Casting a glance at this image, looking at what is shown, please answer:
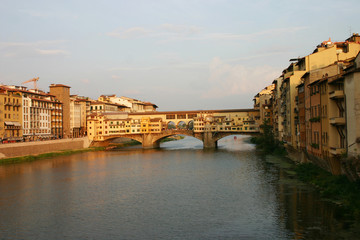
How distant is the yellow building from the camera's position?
4638 centimetres

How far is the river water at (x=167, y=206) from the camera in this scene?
49.9 feet

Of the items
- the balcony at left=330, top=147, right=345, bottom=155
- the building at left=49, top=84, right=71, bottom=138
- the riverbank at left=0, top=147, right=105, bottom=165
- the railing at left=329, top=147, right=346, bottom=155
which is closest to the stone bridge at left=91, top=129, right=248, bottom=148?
the building at left=49, top=84, right=71, bottom=138

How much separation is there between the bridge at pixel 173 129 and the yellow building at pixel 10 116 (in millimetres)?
14436

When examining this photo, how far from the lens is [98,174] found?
3098 cm

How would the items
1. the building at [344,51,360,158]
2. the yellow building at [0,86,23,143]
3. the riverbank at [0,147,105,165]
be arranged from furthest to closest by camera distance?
1. the yellow building at [0,86,23,143]
2. the riverbank at [0,147,105,165]
3. the building at [344,51,360,158]

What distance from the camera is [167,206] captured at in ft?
63.7

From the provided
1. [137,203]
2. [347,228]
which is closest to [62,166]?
[137,203]

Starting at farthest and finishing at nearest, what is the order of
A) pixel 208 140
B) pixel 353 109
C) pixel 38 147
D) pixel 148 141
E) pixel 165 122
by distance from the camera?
1. pixel 165 122
2. pixel 148 141
3. pixel 208 140
4. pixel 38 147
5. pixel 353 109

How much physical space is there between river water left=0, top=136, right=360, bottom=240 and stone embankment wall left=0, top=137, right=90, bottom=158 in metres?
8.56

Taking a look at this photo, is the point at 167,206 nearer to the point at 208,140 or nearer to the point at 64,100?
the point at 208,140

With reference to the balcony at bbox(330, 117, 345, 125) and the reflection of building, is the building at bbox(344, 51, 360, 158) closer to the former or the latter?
the balcony at bbox(330, 117, 345, 125)

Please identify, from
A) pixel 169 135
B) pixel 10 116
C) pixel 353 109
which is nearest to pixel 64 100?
pixel 10 116

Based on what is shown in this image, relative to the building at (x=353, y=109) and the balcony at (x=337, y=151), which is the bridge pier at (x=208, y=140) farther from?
the building at (x=353, y=109)

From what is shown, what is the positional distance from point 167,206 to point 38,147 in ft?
103
